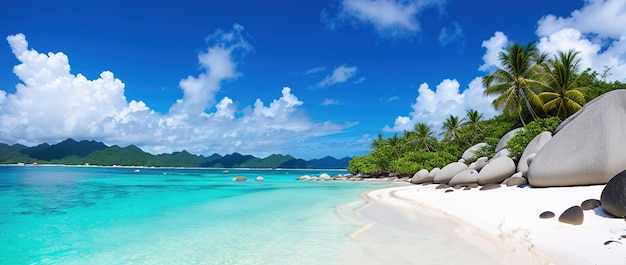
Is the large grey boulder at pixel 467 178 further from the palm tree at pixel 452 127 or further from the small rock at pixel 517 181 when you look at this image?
the palm tree at pixel 452 127

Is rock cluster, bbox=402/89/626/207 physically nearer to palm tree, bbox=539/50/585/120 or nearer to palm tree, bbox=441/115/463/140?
palm tree, bbox=539/50/585/120

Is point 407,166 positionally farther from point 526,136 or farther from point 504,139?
point 526,136

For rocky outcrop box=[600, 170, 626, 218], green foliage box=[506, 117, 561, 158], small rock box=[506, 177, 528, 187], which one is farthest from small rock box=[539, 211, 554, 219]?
green foliage box=[506, 117, 561, 158]

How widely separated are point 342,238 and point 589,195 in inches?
273

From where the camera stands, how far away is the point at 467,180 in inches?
Answer: 723

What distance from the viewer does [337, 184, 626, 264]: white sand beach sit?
18.3 feet

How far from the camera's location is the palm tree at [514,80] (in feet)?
82.7

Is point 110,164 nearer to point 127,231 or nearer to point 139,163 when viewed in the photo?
point 139,163

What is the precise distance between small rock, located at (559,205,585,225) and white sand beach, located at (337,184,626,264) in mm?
111

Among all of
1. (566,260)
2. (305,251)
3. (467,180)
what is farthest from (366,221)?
(467,180)

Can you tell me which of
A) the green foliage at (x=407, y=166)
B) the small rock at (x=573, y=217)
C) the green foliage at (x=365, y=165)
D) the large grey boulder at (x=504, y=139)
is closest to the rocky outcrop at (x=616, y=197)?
the small rock at (x=573, y=217)

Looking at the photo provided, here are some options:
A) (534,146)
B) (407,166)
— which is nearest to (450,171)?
(534,146)

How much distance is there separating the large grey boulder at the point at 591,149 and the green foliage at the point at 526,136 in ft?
24.8

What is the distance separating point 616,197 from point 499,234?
2207 millimetres
